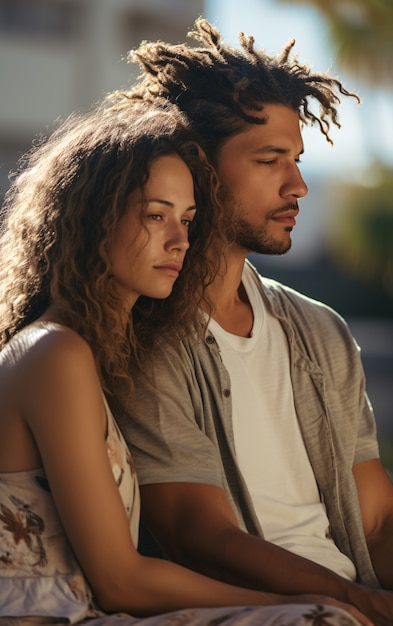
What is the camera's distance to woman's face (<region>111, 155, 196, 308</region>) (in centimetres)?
321

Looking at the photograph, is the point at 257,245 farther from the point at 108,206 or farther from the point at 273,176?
the point at 108,206

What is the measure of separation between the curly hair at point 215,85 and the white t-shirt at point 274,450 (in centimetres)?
67

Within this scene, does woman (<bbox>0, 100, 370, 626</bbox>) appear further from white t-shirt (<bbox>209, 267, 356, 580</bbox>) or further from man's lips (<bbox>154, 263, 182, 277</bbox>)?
white t-shirt (<bbox>209, 267, 356, 580</bbox>)

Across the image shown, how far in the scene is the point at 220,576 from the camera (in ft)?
10.5

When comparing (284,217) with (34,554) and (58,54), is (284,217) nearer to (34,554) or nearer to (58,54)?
(34,554)

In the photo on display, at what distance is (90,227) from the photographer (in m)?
3.19

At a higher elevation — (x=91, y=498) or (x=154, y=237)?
(x=154, y=237)

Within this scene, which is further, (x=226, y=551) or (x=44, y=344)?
(x=226, y=551)

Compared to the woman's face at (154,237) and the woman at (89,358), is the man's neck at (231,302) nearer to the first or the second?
the woman at (89,358)

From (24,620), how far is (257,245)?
5.16 ft

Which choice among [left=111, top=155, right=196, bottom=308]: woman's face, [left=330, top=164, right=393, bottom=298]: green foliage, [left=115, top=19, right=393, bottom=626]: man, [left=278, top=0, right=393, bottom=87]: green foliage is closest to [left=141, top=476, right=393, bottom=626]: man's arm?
[left=115, top=19, right=393, bottom=626]: man

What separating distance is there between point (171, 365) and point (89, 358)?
0.57 meters

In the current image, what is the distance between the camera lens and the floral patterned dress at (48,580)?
270 centimetres

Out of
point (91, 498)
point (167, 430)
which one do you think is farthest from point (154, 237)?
point (91, 498)
